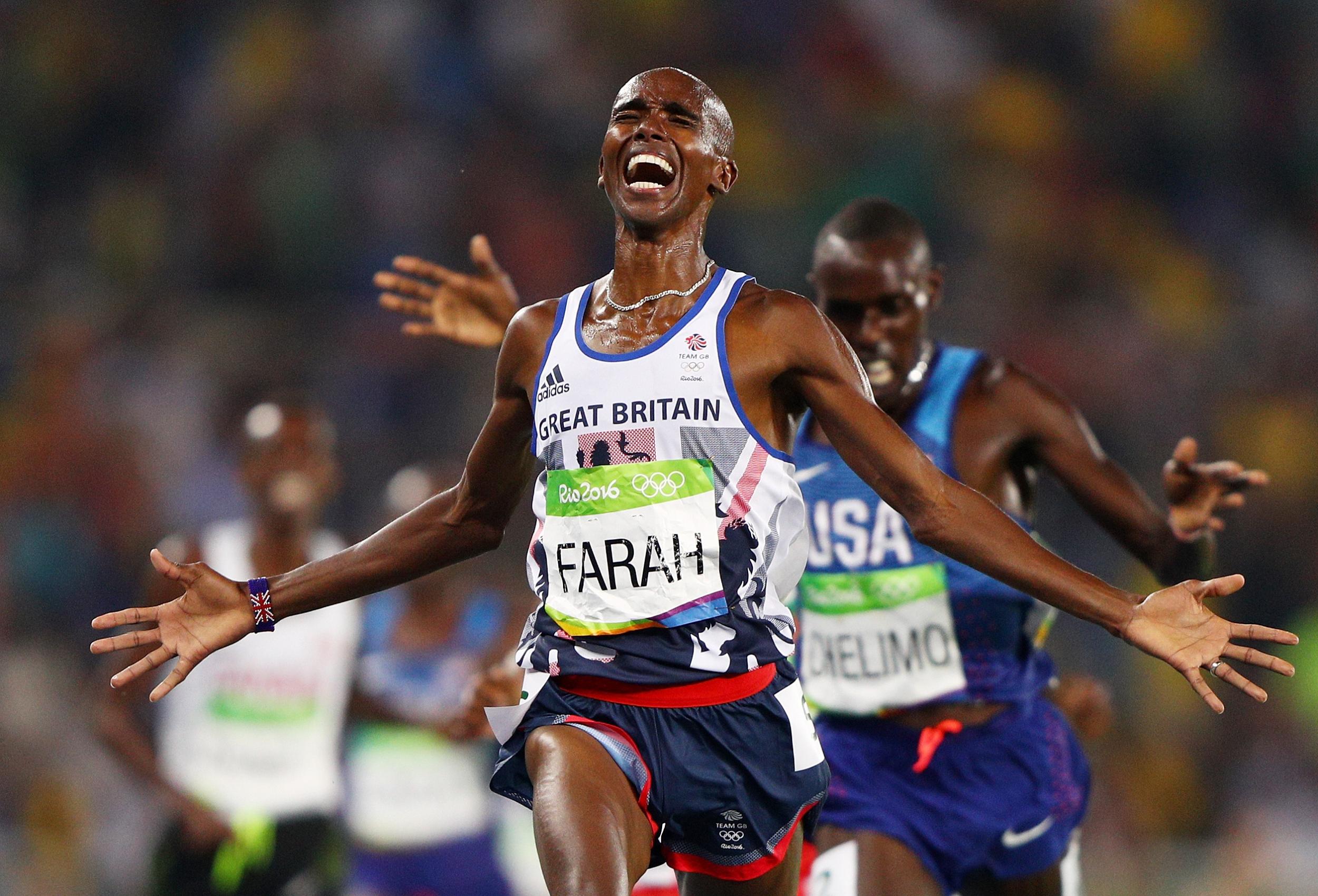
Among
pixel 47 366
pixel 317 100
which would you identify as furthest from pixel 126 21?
pixel 47 366

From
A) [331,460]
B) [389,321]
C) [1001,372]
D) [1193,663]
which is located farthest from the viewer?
[389,321]

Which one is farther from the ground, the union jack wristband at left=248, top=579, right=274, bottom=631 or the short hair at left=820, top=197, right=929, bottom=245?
the short hair at left=820, top=197, right=929, bottom=245

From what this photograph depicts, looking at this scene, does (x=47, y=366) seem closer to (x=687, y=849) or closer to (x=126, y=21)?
(x=126, y=21)

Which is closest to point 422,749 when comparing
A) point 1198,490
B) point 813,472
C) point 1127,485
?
point 813,472

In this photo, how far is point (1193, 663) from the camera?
10.7 ft

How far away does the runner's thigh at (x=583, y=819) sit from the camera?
10.5 ft

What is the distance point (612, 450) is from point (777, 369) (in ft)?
1.34

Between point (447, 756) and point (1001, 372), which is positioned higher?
point (1001, 372)

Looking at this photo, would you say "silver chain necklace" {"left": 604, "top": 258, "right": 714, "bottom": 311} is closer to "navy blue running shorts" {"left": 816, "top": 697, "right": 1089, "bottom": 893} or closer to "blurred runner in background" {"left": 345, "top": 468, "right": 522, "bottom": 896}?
"navy blue running shorts" {"left": 816, "top": 697, "right": 1089, "bottom": 893}

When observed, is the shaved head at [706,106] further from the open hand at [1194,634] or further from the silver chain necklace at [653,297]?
the open hand at [1194,634]

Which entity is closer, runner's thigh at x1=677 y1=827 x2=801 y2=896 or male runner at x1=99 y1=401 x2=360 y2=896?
runner's thigh at x1=677 y1=827 x2=801 y2=896

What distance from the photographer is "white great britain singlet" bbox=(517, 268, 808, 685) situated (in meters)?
3.50

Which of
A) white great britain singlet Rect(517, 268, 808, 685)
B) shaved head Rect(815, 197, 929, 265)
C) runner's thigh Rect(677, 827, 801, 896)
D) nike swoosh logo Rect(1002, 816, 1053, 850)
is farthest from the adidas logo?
nike swoosh logo Rect(1002, 816, 1053, 850)

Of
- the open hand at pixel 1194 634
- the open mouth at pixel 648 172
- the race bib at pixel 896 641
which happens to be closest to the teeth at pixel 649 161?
the open mouth at pixel 648 172
